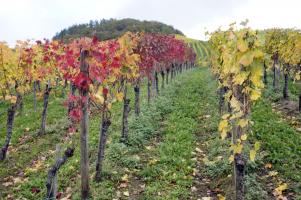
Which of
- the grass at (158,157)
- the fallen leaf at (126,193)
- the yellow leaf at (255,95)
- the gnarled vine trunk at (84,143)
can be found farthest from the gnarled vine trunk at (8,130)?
the yellow leaf at (255,95)

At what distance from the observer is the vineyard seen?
8.00 meters

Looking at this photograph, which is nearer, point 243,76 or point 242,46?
point 242,46

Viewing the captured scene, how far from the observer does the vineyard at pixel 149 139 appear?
8000 millimetres

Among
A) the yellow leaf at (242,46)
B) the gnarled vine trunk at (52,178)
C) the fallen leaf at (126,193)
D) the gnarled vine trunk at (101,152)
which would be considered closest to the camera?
the yellow leaf at (242,46)

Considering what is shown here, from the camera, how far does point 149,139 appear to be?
49.5ft

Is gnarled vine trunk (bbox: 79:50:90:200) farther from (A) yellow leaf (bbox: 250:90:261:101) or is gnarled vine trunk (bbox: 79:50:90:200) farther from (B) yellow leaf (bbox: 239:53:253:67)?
(B) yellow leaf (bbox: 239:53:253:67)

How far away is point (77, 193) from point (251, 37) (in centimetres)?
612

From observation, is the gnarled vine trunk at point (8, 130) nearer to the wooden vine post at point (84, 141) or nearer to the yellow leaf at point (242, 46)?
the wooden vine post at point (84, 141)

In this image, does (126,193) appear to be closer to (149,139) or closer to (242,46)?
(149,139)

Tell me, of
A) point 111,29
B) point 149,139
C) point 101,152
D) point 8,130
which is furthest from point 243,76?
point 111,29

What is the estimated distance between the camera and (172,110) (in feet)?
67.4

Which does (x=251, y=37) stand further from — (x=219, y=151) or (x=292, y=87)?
(x=292, y=87)

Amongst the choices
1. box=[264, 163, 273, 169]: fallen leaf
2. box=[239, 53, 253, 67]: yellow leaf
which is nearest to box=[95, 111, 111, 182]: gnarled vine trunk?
box=[264, 163, 273, 169]: fallen leaf

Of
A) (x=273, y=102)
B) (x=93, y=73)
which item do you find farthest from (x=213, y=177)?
(x=273, y=102)
